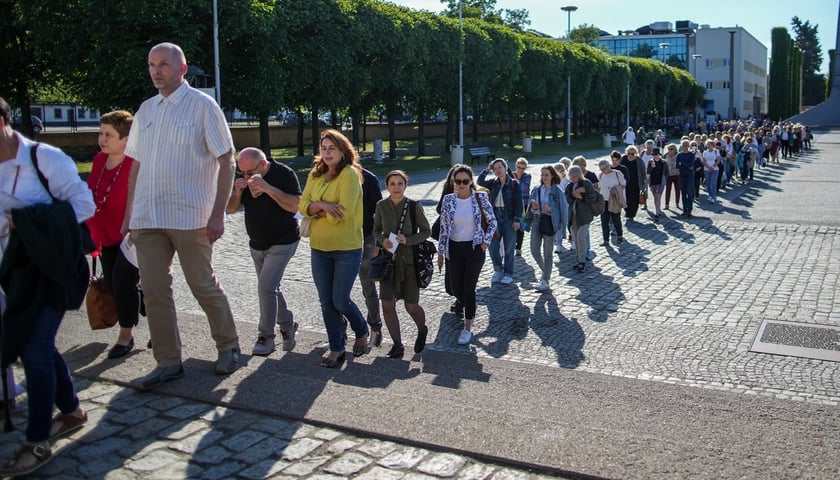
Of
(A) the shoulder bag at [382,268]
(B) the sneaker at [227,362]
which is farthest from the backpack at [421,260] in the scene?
(B) the sneaker at [227,362]

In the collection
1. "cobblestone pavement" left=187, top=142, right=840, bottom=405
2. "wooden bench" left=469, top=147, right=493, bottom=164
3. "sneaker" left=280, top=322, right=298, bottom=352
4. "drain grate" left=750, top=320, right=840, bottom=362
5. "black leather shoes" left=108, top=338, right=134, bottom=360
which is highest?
"wooden bench" left=469, top=147, right=493, bottom=164

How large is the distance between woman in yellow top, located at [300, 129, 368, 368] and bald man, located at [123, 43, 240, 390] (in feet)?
3.59

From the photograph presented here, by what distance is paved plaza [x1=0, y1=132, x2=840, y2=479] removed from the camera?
4.37 meters

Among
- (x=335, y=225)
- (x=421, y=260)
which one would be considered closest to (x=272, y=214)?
(x=335, y=225)

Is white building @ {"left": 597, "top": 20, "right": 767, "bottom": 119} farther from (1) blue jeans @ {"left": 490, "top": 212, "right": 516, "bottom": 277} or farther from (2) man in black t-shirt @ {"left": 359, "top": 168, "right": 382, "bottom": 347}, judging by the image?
(2) man in black t-shirt @ {"left": 359, "top": 168, "right": 382, "bottom": 347}

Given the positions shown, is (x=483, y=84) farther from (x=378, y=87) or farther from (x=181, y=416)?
(x=181, y=416)

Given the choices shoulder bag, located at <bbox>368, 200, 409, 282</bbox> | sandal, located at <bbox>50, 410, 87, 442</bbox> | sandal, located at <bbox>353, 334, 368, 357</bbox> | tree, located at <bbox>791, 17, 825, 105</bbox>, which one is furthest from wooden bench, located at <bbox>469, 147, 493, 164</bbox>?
tree, located at <bbox>791, 17, 825, 105</bbox>

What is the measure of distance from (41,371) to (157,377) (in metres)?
1.26

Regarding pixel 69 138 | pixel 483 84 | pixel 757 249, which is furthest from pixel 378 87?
pixel 757 249

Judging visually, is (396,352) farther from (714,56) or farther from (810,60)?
(810,60)

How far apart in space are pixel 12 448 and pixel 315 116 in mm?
34449

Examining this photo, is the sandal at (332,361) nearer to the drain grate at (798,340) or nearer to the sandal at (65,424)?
the sandal at (65,424)

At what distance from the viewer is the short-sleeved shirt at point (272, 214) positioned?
266 inches

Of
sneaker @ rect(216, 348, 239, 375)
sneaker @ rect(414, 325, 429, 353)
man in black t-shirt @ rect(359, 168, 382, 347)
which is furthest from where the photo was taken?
man in black t-shirt @ rect(359, 168, 382, 347)
